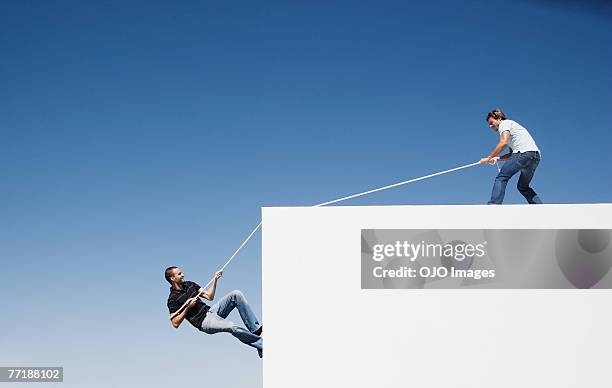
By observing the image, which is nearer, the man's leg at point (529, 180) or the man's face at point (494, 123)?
Answer: the man's leg at point (529, 180)

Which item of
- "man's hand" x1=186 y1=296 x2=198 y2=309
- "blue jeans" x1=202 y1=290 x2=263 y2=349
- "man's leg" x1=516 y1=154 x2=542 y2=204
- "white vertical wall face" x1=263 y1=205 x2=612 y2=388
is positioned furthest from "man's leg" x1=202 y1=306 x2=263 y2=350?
"man's leg" x1=516 y1=154 x2=542 y2=204

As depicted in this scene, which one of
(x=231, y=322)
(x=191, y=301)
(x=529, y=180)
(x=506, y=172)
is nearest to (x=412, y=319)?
(x=506, y=172)

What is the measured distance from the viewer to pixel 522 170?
7.70 m

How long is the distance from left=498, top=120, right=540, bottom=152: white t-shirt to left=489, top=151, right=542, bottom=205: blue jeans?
0.21ft

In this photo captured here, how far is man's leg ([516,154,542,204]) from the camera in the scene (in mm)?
7703

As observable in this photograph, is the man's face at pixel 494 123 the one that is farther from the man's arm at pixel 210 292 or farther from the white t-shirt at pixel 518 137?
the man's arm at pixel 210 292

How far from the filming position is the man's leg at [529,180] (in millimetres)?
7703

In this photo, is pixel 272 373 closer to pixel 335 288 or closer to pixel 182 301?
pixel 335 288

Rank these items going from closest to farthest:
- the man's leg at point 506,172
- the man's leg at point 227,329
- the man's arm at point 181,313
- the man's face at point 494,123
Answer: the man's leg at point 506,172 → the man's face at point 494,123 → the man's leg at point 227,329 → the man's arm at point 181,313

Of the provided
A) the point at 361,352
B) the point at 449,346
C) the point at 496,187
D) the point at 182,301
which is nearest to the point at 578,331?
the point at 449,346

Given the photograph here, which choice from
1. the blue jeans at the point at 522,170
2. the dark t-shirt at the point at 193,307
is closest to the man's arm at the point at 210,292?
the dark t-shirt at the point at 193,307

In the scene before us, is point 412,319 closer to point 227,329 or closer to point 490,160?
point 490,160

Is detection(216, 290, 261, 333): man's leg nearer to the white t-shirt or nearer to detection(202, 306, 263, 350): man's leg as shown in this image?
detection(202, 306, 263, 350): man's leg

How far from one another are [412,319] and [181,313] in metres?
3.20
